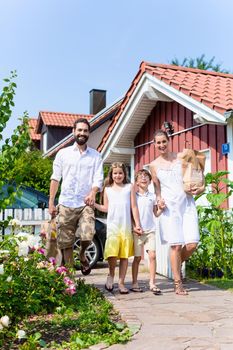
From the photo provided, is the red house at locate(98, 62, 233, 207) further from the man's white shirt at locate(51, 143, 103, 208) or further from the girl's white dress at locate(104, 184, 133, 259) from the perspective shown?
the man's white shirt at locate(51, 143, 103, 208)

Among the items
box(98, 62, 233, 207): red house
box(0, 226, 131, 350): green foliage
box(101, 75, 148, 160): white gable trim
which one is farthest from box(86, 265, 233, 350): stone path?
box(101, 75, 148, 160): white gable trim

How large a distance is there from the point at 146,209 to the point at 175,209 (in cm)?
42

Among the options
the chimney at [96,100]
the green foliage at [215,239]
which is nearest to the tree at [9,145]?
the green foliage at [215,239]

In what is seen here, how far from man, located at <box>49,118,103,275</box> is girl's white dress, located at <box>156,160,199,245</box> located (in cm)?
84

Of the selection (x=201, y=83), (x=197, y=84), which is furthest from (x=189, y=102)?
(x=201, y=83)

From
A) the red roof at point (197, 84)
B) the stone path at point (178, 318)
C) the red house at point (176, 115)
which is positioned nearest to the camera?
the stone path at point (178, 318)

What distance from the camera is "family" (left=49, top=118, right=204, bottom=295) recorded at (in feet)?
19.6

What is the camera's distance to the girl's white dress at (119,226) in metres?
6.08

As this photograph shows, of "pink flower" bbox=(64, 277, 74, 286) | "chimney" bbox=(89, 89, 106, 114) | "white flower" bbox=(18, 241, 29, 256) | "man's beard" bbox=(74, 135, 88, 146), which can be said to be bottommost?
"pink flower" bbox=(64, 277, 74, 286)

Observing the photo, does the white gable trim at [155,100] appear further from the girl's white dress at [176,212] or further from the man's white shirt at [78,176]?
the man's white shirt at [78,176]

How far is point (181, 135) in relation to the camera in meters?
10.4

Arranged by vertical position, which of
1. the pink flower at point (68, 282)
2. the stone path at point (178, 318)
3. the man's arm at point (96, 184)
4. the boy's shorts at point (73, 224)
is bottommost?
the stone path at point (178, 318)

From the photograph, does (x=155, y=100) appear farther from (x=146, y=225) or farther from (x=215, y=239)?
(x=146, y=225)

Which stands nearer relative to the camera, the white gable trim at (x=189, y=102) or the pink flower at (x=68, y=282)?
the pink flower at (x=68, y=282)
